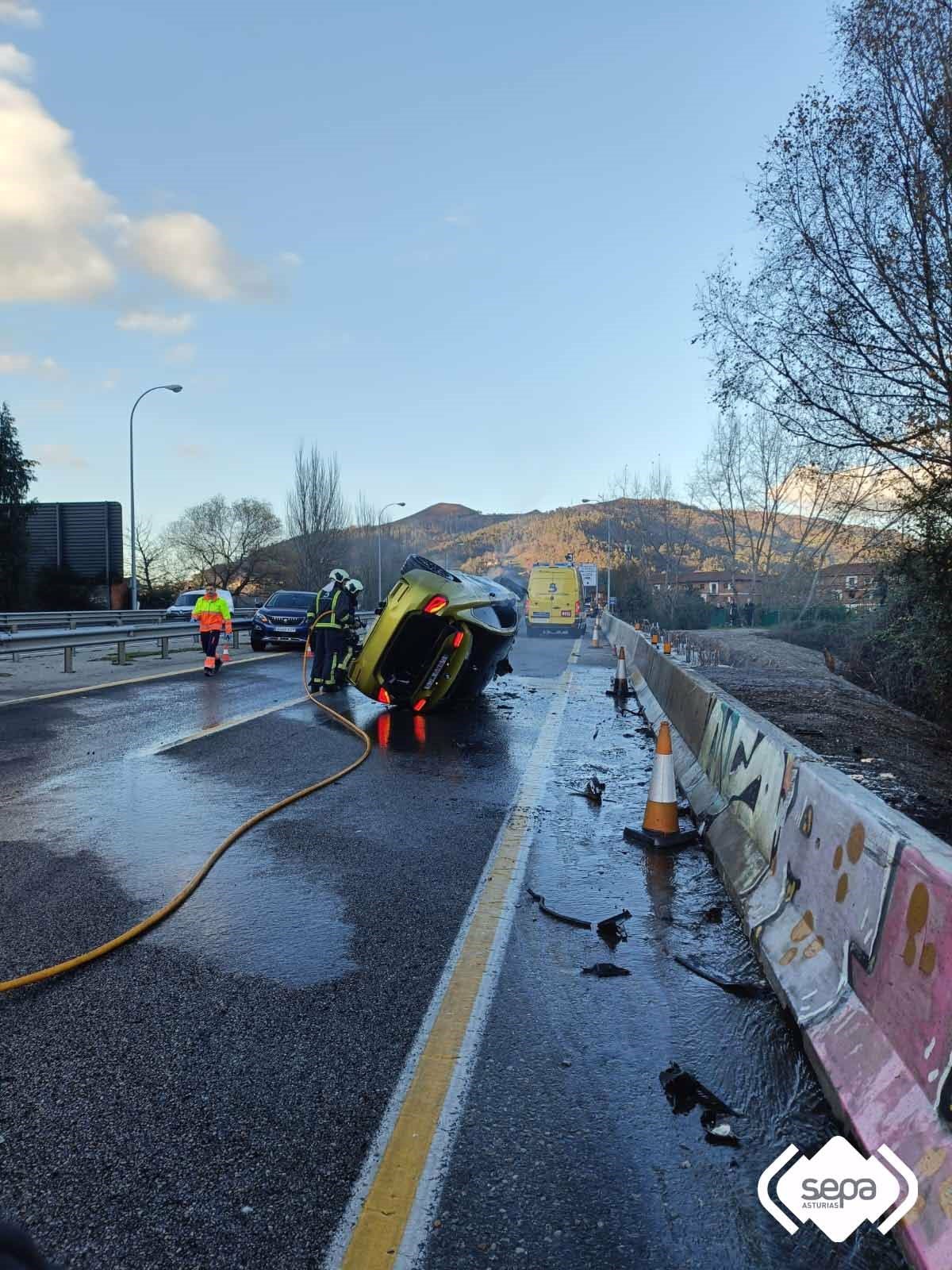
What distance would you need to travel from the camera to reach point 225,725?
408 inches

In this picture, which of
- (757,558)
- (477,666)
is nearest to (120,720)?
(477,666)

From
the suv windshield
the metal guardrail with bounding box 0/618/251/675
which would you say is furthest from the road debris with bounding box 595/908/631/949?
the suv windshield

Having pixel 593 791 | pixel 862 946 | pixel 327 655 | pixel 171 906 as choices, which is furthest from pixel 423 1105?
pixel 327 655

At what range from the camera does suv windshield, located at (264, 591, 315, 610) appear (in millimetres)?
23250

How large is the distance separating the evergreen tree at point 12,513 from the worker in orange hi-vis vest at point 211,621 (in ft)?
106

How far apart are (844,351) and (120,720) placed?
12.1 m

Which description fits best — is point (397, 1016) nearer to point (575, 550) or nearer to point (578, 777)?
point (578, 777)

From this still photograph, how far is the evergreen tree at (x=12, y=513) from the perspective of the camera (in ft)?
144

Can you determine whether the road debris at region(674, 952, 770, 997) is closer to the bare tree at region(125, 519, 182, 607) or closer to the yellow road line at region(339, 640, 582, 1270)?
the yellow road line at region(339, 640, 582, 1270)

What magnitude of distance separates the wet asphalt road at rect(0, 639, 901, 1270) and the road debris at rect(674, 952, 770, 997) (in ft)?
0.23

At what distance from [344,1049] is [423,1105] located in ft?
1.49

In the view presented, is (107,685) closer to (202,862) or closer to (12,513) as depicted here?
(202,862)

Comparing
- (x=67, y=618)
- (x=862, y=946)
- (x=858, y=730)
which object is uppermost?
(x=67, y=618)

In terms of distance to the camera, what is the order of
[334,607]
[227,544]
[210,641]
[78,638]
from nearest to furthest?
[334,607]
[210,641]
[78,638]
[227,544]
